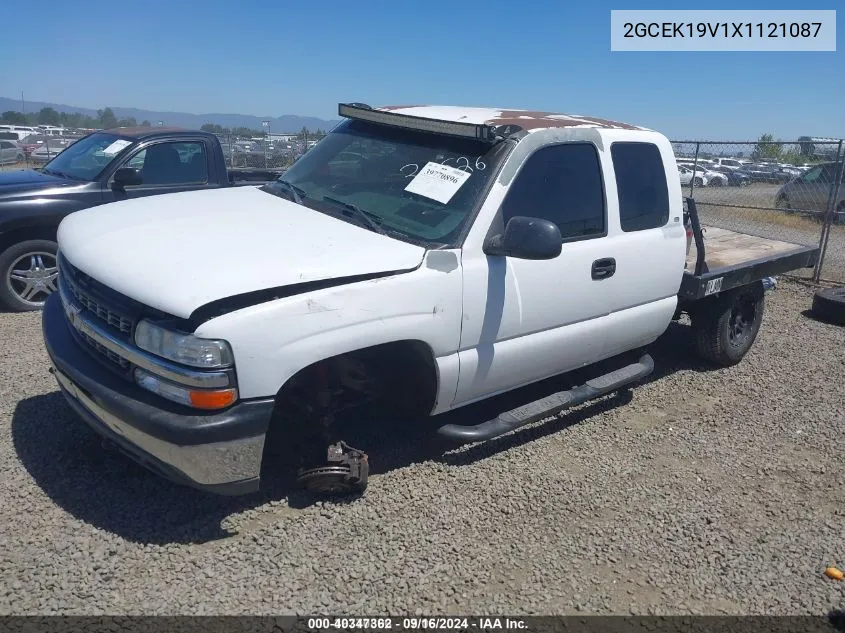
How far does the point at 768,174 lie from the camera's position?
11781 millimetres

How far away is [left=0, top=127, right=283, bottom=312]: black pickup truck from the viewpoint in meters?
6.36

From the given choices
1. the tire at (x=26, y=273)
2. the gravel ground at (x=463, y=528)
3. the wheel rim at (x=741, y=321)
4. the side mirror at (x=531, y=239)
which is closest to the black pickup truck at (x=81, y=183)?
the tire at (x=26, y=273)

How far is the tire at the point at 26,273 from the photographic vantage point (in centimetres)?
635

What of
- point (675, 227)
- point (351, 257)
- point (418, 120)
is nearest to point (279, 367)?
point (351, 257)

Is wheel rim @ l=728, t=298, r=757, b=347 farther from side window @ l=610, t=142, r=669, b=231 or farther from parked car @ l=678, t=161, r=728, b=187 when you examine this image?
parked car @ l=678, t=161, r=728, b=187

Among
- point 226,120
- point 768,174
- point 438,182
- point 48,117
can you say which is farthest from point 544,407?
point 226,120

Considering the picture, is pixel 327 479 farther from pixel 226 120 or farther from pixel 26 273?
pixel 226 120

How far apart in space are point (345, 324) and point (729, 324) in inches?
160

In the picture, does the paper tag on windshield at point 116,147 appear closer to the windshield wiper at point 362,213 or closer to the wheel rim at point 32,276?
the wheel rim at point 32,276

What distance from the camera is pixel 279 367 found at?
9.48ft

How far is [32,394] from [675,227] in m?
4.49

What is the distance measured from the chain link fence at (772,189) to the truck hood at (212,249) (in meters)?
8.36

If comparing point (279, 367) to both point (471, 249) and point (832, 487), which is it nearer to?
point (471, 249)

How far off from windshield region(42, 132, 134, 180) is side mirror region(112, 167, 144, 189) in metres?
0.24
